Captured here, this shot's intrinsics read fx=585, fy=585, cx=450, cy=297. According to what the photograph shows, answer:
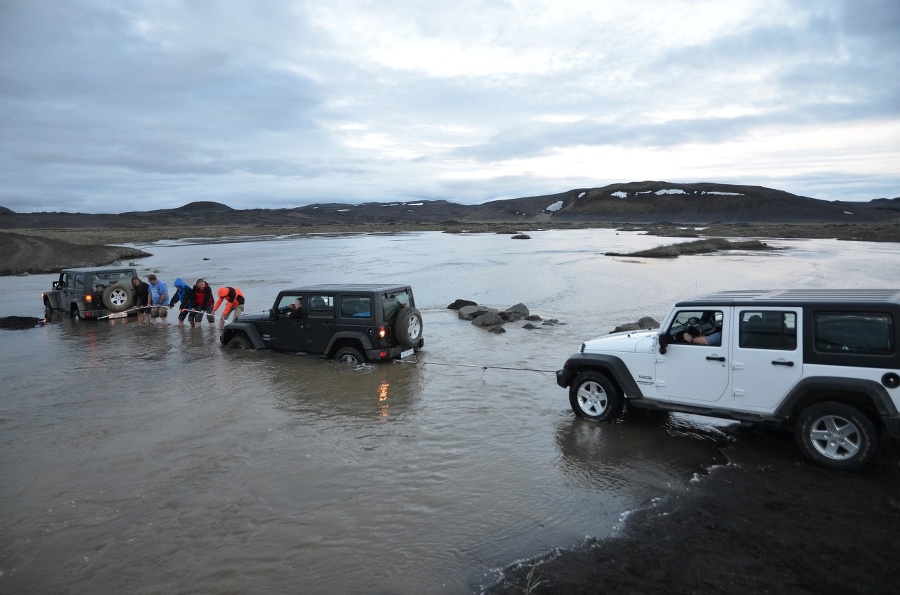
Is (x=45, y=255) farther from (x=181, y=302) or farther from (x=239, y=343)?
(x=239, y=343)

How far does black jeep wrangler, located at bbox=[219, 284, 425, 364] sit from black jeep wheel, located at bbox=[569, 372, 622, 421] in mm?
4257

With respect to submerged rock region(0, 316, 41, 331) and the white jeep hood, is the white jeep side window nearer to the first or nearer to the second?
the white jeep hood

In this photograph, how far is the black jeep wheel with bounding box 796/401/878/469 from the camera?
239 inches

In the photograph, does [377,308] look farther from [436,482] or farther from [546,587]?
[546,587]

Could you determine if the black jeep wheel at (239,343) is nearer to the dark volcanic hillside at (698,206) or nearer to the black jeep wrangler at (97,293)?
the black jeep wrangler at (97,293)

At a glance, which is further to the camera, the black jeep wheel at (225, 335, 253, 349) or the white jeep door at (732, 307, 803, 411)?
the black jeep wheel at (225, 335, 253, 349)

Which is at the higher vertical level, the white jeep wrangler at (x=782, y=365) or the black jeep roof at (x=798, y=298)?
the black jeep roof at (x=798, y=298)

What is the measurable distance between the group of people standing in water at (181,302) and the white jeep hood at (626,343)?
36.6 ft

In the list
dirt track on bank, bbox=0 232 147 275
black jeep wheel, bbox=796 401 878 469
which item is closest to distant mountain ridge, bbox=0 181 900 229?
dirt track on bank, bbox=0 232 147 275

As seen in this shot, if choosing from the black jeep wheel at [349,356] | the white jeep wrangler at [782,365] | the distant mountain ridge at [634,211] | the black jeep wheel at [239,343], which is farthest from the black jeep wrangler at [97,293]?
the distant mountain ridge at [634,211]

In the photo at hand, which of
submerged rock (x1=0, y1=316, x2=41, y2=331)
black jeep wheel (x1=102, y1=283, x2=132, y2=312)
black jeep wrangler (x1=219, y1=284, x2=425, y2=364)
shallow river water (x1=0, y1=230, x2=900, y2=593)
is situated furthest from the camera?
black jeep wheel (x1=102, y1=283, x2=132, y2=312)

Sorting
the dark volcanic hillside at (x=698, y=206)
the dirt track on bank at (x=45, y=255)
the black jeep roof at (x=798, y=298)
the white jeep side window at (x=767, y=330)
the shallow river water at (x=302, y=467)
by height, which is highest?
the dark volcanic hillside at (x=698, y=206)

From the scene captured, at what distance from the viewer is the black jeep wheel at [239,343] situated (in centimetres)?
1325

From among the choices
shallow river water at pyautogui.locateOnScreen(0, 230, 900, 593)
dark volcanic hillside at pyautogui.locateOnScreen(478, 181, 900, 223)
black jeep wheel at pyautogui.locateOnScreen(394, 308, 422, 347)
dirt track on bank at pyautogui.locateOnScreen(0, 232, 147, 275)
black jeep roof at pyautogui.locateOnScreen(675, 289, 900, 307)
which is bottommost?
shallow river water at pyautogui.locateOnScreen(0, 230, 900, 593)
